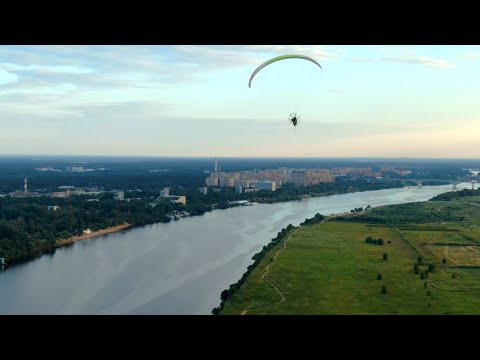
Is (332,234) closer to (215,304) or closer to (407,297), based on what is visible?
(407,297)

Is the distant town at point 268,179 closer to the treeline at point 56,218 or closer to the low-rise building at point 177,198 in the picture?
the low-rise building at point 177,198

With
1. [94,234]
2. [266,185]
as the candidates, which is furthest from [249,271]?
[266,185]

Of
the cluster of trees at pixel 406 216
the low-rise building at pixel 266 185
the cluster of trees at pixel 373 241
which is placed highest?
the low-rise building at pixel 266 185

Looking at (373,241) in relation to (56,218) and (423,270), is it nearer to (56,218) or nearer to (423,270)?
(423,270)

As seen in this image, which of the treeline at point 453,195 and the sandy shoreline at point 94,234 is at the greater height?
the treeline at point 453,195

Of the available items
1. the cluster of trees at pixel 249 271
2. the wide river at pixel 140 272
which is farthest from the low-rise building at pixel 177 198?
the cluster of trees at pixel 249 271
